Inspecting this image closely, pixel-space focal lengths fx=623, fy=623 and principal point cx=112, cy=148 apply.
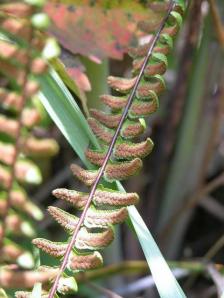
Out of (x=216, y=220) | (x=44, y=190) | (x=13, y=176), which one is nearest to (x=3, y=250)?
(x=13, y=176)

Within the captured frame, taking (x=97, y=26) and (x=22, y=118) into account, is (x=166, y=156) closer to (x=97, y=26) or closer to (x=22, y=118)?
(x=97, y=26)

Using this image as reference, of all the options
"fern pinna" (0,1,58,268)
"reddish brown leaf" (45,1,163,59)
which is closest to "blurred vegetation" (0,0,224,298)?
"reddish brown leaf" (45,1,163,59)

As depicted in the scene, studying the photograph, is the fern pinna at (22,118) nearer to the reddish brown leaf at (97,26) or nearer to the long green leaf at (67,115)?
the long green leaf at (67,115)

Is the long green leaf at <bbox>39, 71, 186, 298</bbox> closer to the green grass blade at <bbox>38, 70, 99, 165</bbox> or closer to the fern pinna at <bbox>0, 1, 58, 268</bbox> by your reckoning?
the green grass blade at <bbox>38, 70, 99, 165</bbox>

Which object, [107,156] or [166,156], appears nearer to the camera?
[107,156]

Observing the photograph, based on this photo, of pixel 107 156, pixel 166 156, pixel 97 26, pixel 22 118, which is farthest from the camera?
pixel 166 156

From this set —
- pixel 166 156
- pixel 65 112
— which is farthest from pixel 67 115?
pixel 166 156

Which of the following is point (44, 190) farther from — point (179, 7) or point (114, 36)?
point (179, 7)

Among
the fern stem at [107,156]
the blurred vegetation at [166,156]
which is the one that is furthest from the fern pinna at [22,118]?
the blurred vegetation at [166,156]
